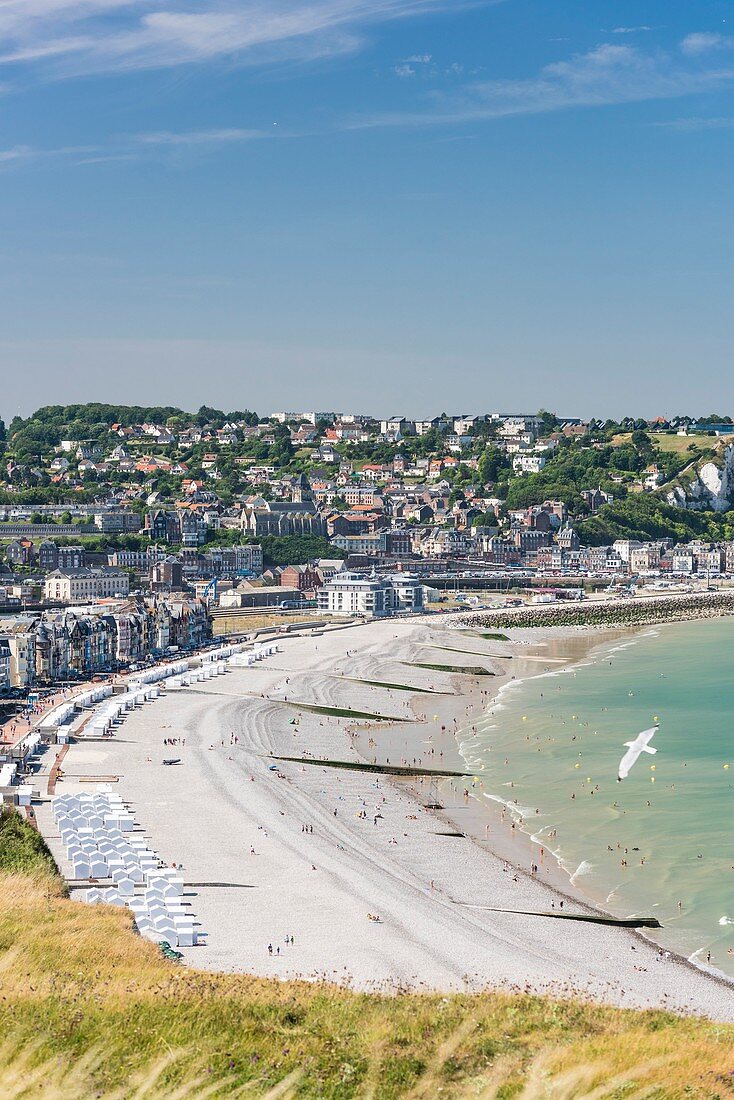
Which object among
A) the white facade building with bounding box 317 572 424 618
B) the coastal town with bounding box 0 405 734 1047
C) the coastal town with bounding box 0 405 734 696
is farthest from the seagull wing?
the white facade building with bounding box 317 572 424 618

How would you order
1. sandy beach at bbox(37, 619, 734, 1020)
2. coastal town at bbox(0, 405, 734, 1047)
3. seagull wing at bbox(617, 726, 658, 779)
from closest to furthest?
sandy beach at bbox(37, 619, 734, 1020), coastal town at bbox(0, 405, 734, 1047), seagull wing at bbox(617, 726, 658, 779)

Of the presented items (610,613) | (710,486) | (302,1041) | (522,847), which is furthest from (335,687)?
(710,486)

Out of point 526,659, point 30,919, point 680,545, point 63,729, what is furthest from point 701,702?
point 680,545

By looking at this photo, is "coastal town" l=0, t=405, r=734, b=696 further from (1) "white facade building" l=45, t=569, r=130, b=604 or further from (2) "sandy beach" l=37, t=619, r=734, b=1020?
(2) "sandy beach" l=37, t=619, r=734, b=1020

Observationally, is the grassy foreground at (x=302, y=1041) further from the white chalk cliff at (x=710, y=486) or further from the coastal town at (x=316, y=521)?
the white chalk cliff at (x=710, y=486)

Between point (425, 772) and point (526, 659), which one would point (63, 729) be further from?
point (526, 659)

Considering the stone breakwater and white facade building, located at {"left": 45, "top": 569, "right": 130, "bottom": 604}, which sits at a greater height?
white facade building, located at {"left": 45, "top": 569, "right": 130, "bottom": 604}
